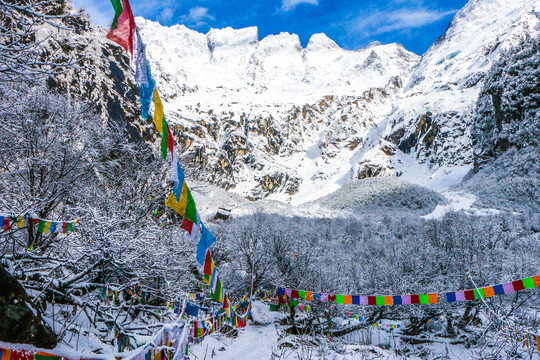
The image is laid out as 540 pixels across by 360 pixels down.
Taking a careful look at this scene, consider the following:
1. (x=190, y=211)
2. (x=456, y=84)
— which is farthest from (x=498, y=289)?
(x=456, y=84)

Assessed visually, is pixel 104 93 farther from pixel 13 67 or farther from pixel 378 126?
pixel 378 126

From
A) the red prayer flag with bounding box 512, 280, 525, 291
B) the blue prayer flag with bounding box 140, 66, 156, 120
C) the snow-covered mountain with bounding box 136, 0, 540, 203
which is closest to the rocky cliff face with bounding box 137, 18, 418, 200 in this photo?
the snow-covered mountain with bounding box 136, 0, 540, 203

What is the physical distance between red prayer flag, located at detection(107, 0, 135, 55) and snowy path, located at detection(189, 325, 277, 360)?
598 centimetres

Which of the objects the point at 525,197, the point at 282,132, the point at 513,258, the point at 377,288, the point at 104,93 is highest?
the point at 282,132

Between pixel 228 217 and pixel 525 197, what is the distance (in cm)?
3558

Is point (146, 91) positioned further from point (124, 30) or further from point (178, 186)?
point (178, 186)

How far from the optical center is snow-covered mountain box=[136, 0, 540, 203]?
328 ft

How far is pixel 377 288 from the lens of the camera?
14922mm

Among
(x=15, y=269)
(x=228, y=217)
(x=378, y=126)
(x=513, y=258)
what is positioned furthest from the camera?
(x=378, y=126)

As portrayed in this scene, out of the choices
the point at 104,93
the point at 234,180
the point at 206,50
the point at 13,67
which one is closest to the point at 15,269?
the point at 13,67

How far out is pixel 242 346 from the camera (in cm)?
1022

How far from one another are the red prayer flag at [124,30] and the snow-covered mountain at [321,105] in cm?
7973

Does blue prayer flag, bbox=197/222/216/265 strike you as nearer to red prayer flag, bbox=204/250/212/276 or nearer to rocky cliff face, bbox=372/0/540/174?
red prayer flag, bbox=204/250/212/276

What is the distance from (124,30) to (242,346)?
9.62 meters
